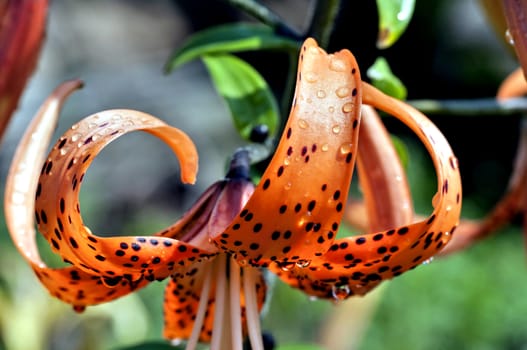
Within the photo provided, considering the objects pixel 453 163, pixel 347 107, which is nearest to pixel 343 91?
pixel 347 107

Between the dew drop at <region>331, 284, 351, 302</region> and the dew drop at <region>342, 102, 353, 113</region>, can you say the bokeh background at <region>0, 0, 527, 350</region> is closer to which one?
the dew drop at <region>331, 284, 351, 302</region>

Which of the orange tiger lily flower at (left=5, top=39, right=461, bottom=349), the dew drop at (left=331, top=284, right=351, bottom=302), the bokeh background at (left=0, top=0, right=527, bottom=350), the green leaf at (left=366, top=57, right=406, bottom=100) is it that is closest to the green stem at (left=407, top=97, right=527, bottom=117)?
the green leaf at (left=366, top=57, right=406, bottom=100)

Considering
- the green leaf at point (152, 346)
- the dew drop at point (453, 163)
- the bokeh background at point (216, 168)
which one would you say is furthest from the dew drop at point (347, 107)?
the bokeh background at point (216, 168)

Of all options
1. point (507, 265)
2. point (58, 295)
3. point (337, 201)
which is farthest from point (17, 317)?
point (507, 265)

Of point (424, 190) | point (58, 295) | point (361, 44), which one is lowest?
point (424, 190)

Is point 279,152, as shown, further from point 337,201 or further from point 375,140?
point 375,140
